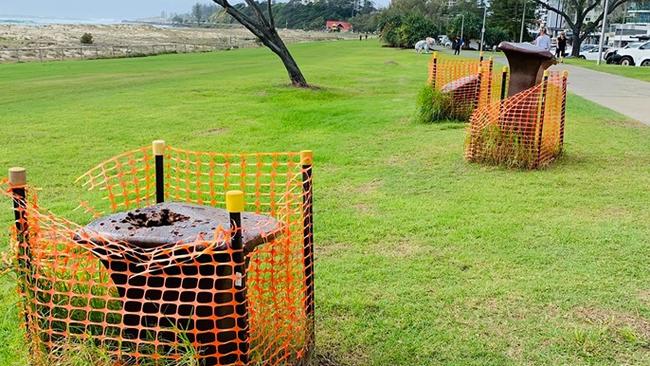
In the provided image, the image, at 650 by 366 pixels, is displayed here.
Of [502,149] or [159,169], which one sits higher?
→ [159,169]

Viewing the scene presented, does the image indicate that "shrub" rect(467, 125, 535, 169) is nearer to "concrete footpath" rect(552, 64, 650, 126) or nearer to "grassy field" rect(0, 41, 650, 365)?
"grassy field" rect(0, 41, 650, 365)

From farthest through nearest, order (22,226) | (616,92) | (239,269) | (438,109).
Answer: (616,92), (438,109), (22,226), (239,269)

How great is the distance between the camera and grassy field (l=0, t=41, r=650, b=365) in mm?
4023

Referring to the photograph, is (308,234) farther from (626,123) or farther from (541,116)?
(626,123)

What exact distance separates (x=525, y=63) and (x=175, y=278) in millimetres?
7378

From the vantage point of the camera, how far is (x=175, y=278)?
3012 millimetres

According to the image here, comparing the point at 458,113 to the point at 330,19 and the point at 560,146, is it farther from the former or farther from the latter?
the point at 330,19

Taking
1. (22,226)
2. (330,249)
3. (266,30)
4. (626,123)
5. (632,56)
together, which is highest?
(266,30)

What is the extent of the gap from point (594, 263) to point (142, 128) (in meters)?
9.59

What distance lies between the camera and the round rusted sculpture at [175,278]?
9.65ft

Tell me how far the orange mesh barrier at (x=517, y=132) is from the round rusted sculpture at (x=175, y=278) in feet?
19.7

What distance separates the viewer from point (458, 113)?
43.5ft

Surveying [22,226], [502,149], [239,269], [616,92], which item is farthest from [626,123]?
[22,226]

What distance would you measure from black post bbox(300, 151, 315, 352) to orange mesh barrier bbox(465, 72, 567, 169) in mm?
5509
